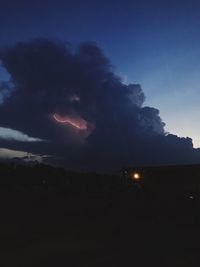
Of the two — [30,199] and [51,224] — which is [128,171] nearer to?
[30,199]

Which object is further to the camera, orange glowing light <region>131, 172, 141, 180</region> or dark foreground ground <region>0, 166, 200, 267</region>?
orange glowing light <region>131, 172, 141, 180</region>

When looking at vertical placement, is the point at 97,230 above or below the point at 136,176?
below

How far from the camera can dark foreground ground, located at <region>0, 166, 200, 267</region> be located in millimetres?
13523

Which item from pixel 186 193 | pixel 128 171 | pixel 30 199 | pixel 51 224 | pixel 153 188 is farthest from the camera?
pixel 128 171

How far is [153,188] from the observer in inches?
1387

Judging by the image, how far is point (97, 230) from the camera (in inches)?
747

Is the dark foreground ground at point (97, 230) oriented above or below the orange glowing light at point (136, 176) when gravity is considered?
below

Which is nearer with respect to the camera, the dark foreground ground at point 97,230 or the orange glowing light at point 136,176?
the dark foreground ground at point 97,230

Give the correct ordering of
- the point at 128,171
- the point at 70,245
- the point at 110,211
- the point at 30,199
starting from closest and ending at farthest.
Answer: the point at 70,245
the point at 110,211
the point at 30,199
the point at 128,171

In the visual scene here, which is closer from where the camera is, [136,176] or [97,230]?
[97,230]

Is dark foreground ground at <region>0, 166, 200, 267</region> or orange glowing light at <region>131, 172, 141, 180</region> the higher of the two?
orange glowing light at <region>131, 172, 141, 180</region>

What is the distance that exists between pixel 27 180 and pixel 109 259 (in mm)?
31048

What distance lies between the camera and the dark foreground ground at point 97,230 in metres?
13.5

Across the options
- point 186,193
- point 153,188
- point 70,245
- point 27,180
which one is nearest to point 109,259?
point 70,245
